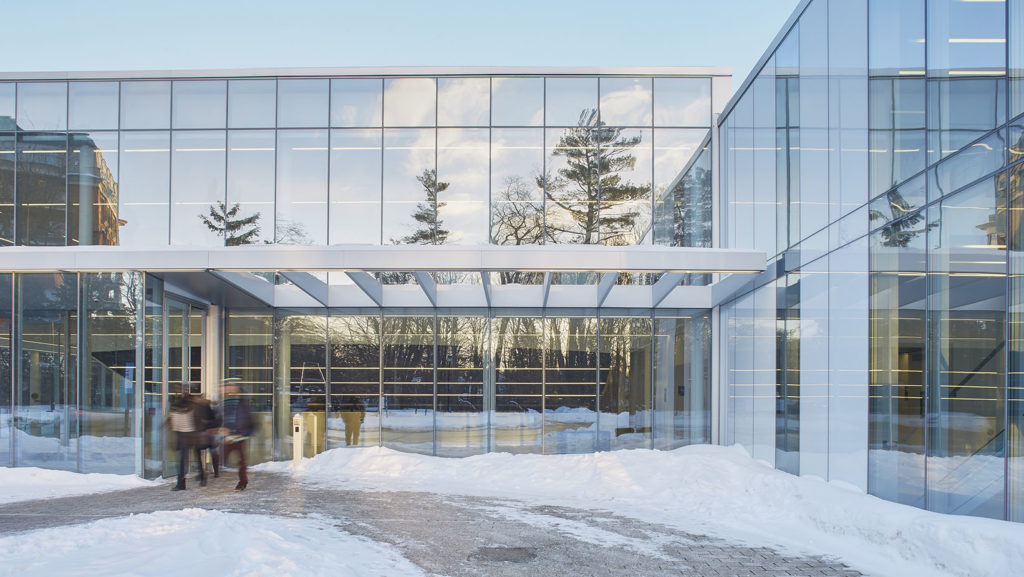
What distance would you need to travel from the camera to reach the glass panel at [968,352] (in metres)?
8.03

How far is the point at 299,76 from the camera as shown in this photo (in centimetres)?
2003

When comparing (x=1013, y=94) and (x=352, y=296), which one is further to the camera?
(x=352, y=296)

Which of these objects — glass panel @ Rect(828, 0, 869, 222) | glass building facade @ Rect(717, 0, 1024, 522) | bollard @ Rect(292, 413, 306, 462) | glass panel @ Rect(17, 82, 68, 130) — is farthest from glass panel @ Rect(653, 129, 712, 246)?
glass panel @ Rect(17, 82, 68, 130)

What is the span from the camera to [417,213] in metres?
19.7

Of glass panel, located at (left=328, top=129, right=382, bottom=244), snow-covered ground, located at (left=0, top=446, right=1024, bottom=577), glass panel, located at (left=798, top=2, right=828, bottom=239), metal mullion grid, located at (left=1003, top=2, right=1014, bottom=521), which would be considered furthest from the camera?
glass panel, located at (left=328, top=129, right=382, bottom=244)

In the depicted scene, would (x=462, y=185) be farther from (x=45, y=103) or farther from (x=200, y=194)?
(x=45, y=103)

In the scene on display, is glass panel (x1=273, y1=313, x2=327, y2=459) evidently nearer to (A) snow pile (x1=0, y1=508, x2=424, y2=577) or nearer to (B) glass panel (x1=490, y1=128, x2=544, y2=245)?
(B) glass panel (x1=490, y1=128, x2=544, y2=245)

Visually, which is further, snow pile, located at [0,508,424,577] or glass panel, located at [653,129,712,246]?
glass panel, located at [653,129,712,246]

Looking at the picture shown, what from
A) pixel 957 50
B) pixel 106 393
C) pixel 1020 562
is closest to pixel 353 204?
pixel 106 393

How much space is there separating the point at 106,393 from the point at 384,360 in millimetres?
6694

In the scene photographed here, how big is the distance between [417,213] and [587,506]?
33.2 ft

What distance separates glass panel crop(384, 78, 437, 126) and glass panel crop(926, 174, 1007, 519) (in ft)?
44.8

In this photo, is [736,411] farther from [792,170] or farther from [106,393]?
[106,393]

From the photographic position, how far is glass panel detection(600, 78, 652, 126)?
64.3ft
